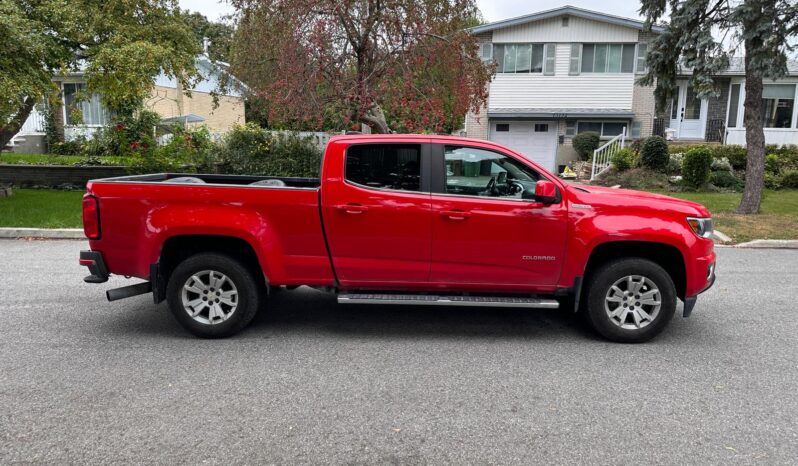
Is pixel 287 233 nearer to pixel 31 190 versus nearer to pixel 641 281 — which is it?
pixel 641 281

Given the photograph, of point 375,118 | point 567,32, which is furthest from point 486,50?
point 375,118

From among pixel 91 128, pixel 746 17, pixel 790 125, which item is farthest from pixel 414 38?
pixel 790 125

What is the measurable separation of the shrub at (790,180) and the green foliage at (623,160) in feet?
14.9

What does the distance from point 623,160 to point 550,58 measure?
7.01 m

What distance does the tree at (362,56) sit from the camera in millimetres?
13234

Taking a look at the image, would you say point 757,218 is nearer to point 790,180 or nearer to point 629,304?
point 790,180

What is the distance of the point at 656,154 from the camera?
19562 mm

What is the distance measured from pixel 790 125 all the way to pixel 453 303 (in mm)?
26350

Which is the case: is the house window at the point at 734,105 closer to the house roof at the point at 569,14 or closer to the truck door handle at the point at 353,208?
the house roof at the point at 569,14

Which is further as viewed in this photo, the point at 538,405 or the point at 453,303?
the point at 453,303

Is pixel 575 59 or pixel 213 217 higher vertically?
pixel 575 59

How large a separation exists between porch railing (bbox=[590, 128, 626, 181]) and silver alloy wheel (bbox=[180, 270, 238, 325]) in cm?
1794

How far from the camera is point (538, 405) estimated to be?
4.09 metres

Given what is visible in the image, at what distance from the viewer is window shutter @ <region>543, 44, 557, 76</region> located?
978 inches
